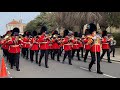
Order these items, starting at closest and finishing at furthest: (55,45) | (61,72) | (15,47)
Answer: (61,72) → (15,47) → (55,45)

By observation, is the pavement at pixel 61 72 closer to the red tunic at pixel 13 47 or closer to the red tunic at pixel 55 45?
the red tunic at pixel 13 47

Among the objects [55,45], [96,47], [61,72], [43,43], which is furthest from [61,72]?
[55,45]

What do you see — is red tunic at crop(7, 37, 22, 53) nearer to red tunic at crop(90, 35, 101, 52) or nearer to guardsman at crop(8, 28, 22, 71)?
guardsman at crop(8, 28, 22, 71)

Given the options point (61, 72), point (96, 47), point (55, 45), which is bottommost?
point (61, 72)

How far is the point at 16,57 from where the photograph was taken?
16922mm

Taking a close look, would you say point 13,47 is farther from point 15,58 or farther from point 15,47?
point 15,58

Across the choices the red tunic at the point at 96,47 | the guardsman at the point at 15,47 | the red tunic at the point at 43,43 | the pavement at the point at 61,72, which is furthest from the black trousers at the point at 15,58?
the red tunic at the point at 96,47

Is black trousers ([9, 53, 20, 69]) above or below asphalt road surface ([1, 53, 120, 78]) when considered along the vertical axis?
above

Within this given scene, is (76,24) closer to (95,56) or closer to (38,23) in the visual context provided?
(95,56)

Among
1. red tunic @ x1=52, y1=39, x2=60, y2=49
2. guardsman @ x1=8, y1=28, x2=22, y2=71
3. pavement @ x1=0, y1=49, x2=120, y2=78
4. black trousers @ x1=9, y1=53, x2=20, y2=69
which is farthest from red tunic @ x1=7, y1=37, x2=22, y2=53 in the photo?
red tunic @ x1=52, y1=39, x2=60, y2=49

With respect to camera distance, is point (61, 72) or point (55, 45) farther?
point (55, 45)

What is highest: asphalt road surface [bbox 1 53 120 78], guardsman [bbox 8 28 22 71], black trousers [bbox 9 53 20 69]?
guardsman [bbox 8 28 22 71]
